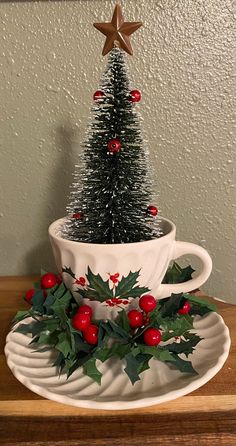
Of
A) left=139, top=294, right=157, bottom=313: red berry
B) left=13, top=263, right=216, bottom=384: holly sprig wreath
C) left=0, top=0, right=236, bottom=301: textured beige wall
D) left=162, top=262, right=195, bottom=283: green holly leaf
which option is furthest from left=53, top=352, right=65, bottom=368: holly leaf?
left=0, top=0, right=236, bottom=301: textured beige wall

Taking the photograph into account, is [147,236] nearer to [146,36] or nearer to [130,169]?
[130,169]

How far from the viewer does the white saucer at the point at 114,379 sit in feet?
1.32

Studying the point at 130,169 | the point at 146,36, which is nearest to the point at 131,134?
the point at 130,169

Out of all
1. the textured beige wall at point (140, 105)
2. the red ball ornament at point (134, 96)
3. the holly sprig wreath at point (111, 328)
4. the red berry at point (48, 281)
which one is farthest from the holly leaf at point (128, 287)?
the textured beige wall at point (140, 105)

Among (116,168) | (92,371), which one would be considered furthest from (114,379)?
(116,168)

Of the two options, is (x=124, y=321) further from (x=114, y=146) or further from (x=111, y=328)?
(x=114, y=146)

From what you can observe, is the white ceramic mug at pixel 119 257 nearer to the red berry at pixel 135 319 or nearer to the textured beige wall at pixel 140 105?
the red berry at pixel 135 319

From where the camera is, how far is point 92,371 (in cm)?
43

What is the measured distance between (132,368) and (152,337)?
0.04 m

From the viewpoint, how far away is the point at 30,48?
30.2 inches

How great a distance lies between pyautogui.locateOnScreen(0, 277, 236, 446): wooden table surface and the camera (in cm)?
38

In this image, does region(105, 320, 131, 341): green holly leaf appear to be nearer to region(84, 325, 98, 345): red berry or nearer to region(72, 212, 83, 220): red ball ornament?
region(84, 325, 98, 345): red berry

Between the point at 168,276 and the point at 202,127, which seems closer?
the point at 168,276

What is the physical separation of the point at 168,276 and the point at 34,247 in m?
0.33
